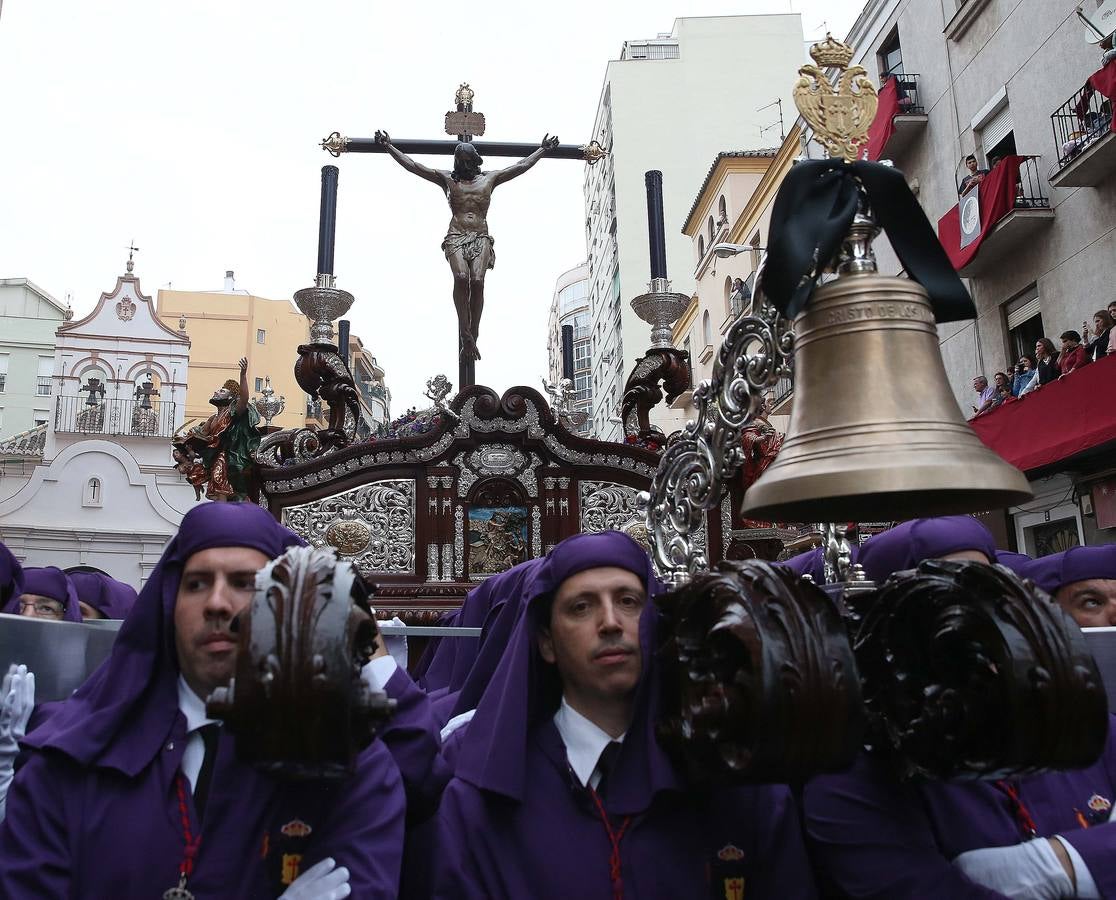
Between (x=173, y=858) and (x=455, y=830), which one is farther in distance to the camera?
(x=455, y=830)

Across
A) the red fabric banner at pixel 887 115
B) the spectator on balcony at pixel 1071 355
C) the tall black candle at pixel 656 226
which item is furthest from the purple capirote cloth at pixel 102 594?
the red fabric banner at pixel 887 115

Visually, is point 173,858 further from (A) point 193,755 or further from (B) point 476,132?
(B) point 476,132

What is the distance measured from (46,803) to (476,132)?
23.6ft

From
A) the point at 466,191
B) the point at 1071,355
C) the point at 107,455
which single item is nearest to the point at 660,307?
the point at 466,191

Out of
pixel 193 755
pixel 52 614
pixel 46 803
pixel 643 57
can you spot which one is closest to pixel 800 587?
pixel 193 755

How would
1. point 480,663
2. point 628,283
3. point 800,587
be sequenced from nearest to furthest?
point 800,587 < point 480,663 < point 628,283

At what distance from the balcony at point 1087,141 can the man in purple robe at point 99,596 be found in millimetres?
11753

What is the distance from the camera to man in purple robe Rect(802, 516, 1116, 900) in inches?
86.7

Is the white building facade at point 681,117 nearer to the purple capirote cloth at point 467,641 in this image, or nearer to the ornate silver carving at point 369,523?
the ornate silver carving at point 369,523

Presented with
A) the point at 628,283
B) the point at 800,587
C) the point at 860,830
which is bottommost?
the point at 860,830

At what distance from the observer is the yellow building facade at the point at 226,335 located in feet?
139

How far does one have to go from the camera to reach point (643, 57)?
38.6 m

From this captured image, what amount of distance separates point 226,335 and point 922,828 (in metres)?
44.0

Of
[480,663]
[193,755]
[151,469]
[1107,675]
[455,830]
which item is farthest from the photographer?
[151,469]
